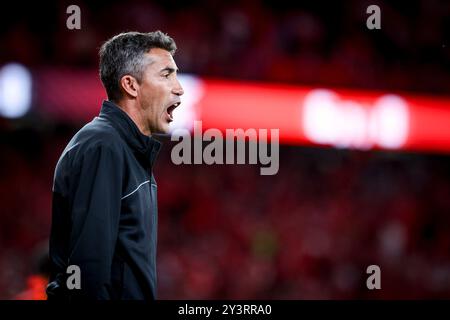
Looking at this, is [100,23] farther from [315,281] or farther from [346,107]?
[315,281]

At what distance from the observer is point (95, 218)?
62.9 inches

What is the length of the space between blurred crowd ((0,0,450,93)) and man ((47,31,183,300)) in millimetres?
3772

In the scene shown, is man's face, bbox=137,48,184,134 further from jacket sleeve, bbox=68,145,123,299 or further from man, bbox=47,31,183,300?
jacket sleeve, bbox=68,145,123,299

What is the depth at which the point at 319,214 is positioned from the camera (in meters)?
6.50

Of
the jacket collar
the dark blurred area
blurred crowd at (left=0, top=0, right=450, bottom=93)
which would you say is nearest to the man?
the jacket collar

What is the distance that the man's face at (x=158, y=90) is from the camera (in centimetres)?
192

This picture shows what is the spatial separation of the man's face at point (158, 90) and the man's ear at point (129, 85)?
1 centimetres

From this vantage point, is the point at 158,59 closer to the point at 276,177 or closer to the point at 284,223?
the point at 284,223

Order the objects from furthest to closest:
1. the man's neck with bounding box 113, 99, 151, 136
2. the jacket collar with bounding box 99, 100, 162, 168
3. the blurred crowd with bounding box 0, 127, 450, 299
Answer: the blurred crowd with bounding box 0, 127, 450, 299 → the man's neck with bounding box 113, 99, 151, 136 → the jacket collar with bounding box 99, 100, 162, 168

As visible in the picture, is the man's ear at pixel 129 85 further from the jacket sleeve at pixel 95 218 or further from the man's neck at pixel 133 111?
the jacket sleeve at pixel 95 218


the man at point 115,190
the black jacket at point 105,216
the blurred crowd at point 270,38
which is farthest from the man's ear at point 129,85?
the blurred crowd at point 270,38

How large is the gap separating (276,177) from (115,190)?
16.5 ft

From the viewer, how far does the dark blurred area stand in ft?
18.5

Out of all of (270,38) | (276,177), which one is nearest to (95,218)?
(276,177)
